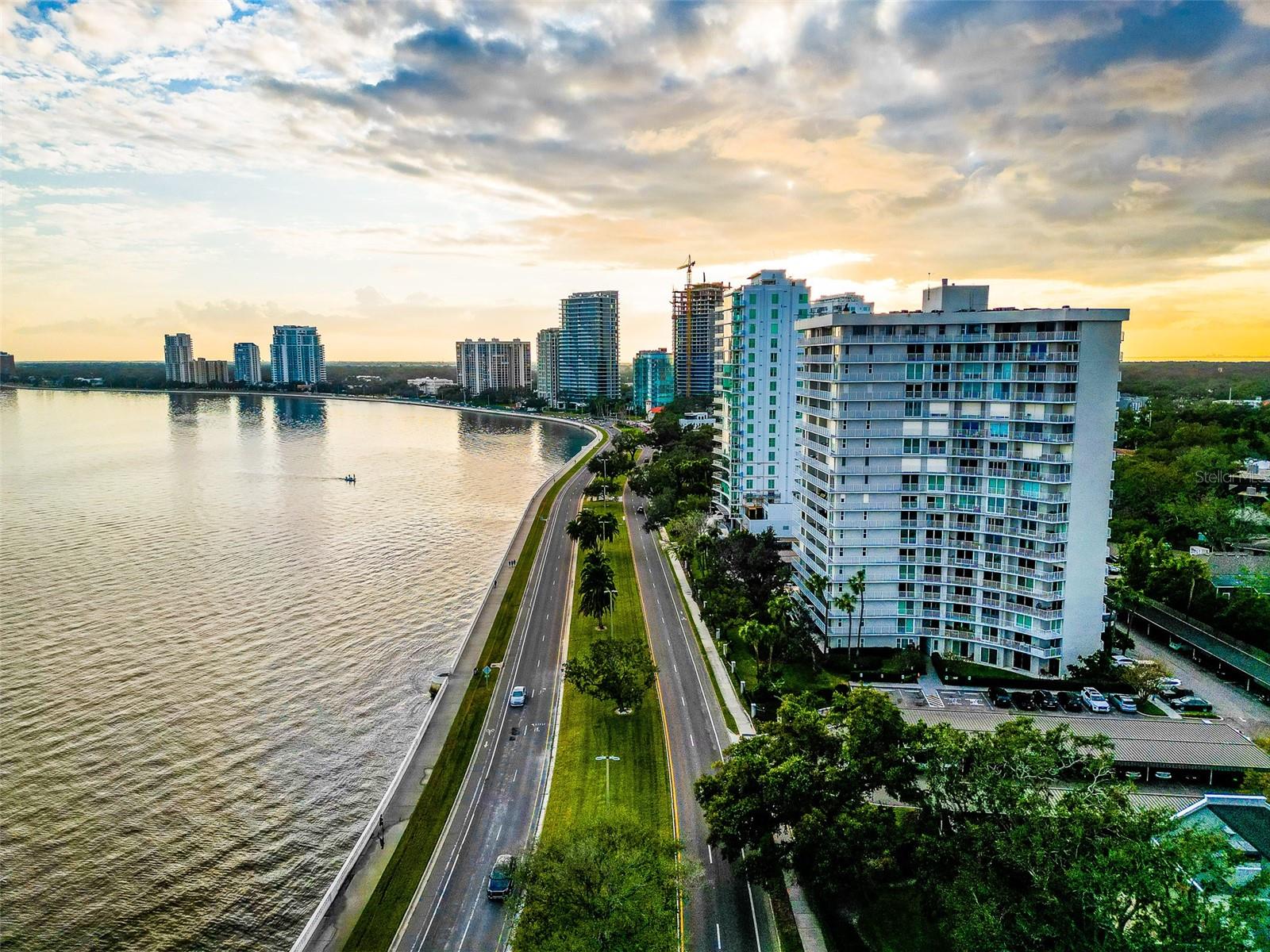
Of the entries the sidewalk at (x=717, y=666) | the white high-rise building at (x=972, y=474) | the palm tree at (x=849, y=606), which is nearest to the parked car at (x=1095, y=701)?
the white high-rise building at (x=972, y=474)

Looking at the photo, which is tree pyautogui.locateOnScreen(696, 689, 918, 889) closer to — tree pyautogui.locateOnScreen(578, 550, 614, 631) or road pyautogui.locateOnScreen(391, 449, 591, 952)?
road pyautogui.locateOnScreen(391, 449, 591, 952)

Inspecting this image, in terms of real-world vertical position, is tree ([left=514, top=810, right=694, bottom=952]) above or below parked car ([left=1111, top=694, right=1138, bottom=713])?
above

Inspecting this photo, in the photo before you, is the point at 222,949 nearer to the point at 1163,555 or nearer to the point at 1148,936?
the point at 1148,936

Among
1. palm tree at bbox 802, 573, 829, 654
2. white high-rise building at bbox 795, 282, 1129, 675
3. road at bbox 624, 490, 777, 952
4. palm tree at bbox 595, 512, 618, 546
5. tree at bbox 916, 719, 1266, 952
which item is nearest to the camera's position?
tree at bbox 916, 719, 1266, 952

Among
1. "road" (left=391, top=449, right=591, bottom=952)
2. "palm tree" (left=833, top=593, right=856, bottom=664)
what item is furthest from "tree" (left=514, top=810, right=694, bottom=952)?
"palm tree" (left=833, top=593, right=856, bottom=664)

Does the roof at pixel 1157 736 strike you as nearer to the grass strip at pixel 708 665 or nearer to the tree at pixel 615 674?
the grass strip at pixel 708 665

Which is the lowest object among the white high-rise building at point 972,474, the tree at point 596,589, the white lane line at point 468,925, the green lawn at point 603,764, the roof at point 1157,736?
the white lane line at point 468,925

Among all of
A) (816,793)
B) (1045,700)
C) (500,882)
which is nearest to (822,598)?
(1045,700)

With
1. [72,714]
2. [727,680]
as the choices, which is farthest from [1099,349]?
[72,714]
